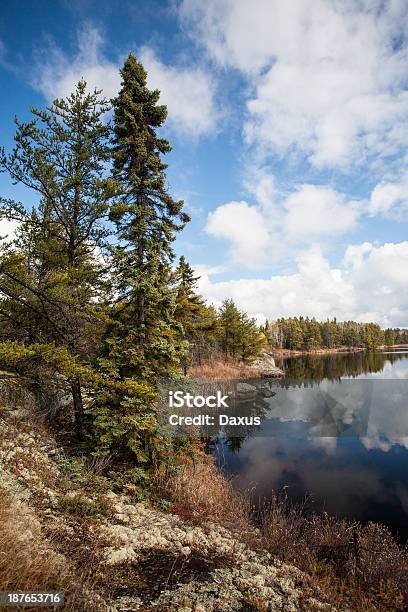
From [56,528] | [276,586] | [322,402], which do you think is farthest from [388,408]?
[56,528]

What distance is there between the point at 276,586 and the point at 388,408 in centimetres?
2115

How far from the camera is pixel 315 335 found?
116438 mm

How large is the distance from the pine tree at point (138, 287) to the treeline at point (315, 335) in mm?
89727

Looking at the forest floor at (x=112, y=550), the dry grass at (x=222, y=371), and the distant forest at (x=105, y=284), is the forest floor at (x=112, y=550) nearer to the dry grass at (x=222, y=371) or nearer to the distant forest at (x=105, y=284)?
the distant forest at (x=105, y=284)

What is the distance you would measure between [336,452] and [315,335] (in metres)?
105

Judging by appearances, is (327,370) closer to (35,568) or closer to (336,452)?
(336,452)

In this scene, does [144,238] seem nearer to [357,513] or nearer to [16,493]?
[16,493]

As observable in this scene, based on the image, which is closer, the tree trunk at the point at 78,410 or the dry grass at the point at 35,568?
the dry grass at the point at 35,568

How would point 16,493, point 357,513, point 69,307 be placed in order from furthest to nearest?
point 357,513 → point 69,307 → point 16,493

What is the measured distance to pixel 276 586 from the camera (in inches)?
248

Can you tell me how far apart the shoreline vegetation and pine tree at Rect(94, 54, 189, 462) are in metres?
0.06

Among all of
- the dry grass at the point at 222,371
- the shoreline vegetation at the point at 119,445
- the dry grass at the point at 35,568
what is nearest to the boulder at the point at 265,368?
the dry grass at the point at 222,371

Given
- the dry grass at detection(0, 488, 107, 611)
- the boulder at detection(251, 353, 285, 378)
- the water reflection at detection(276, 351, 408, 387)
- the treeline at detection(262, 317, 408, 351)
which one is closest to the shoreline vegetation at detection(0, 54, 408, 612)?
the dry grass at detection(0, 488, 107, 611)

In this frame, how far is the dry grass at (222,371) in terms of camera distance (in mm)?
37719
